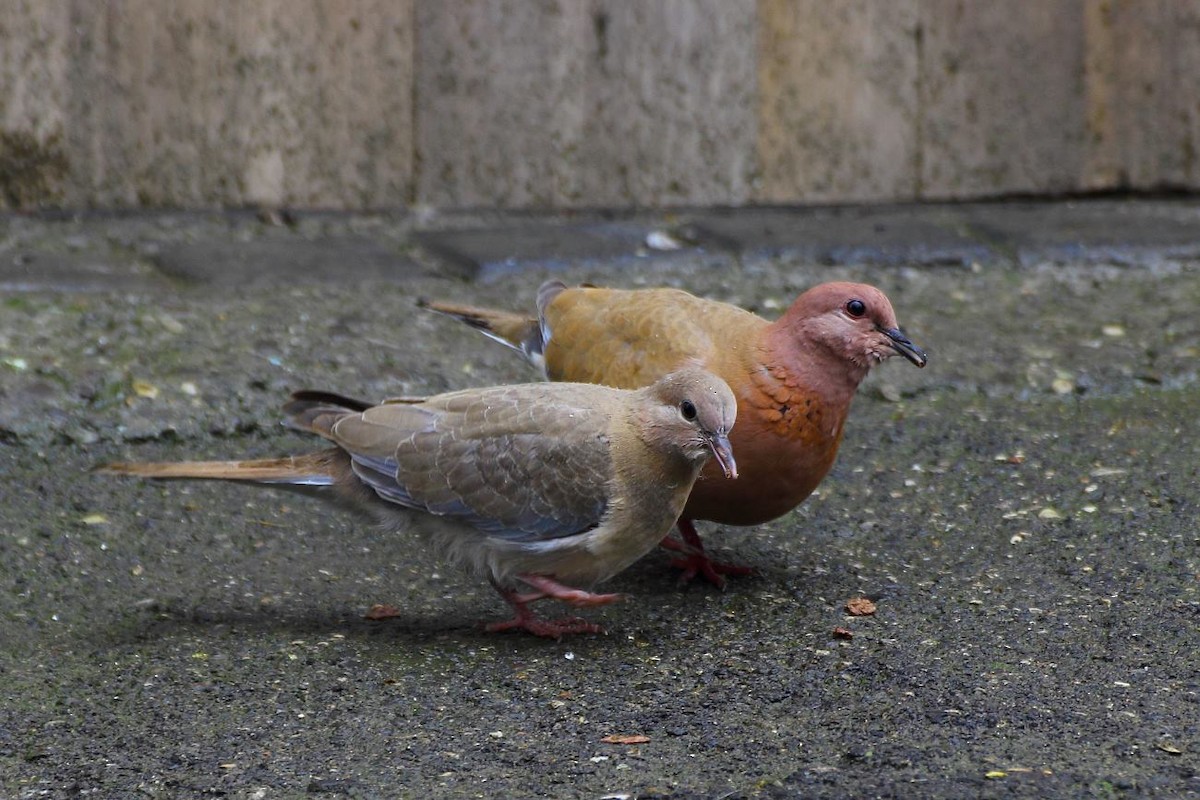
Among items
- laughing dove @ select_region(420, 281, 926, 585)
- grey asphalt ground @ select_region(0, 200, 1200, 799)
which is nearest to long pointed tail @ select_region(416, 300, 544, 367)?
laughing dove @ select_region(420, 281, 926, 585)

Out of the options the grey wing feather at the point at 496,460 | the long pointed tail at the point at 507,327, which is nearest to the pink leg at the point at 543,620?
the grey wing feather at the point at 496,460

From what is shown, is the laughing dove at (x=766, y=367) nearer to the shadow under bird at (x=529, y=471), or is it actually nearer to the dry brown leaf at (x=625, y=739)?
the shadow under bird at (x=529, y=471)

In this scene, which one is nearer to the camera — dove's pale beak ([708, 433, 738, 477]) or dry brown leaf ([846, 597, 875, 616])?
dove's pale beak ([708, 433, 738, 477])

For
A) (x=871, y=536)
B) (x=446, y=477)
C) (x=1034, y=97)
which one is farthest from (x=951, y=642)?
(x=1034, y=97)

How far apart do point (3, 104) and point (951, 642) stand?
3.93 metres

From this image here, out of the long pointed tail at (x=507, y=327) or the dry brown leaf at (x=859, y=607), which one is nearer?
the dry brown leaf at (x=859, y=607)

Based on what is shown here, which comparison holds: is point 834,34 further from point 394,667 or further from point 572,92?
point 394,667

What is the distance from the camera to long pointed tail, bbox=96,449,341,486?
137 inches

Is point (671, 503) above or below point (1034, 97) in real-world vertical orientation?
below

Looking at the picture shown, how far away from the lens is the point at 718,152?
249 inches

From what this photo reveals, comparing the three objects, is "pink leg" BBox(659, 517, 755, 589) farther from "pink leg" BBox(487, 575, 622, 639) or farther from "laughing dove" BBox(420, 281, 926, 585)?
"pink leg" BBox(487, 575, 622, 639)

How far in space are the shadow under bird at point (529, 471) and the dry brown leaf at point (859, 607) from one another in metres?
0.48

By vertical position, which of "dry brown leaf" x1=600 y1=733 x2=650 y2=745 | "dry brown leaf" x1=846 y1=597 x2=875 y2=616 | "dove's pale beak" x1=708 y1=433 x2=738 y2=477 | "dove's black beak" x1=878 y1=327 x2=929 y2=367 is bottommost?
"dry brown leaf" x1=600 y1=733 x2=650 y2=745

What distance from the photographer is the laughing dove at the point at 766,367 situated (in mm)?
3451
